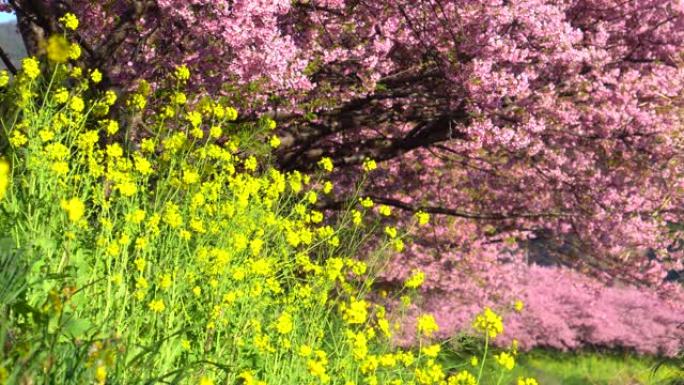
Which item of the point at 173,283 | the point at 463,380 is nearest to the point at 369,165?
the point at 173,283

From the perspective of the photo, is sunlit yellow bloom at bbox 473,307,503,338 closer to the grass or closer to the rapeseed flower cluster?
the rapeseed flower cluster

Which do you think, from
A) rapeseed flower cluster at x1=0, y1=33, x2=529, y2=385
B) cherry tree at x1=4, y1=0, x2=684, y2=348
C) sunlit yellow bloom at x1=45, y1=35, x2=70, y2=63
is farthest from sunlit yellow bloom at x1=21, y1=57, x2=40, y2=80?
sunlit yellow bloom at x1=45, y1=35, x2=70, y2=63

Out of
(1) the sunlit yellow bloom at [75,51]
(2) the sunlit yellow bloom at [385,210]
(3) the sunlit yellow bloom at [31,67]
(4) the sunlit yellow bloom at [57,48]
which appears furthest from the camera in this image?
(2) the sunlit yellow bloom at [385,210]

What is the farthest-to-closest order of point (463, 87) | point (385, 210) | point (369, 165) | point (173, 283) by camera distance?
point (463, 87), point (369, 165), point (385, 210), point (173, 283)

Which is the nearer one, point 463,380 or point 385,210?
point 463,380

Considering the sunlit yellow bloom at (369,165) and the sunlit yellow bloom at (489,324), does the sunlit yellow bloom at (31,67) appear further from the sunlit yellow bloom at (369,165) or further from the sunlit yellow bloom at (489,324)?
the sunlit yellow bloom at (489,324)

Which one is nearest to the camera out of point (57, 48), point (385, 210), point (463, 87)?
point (57, 48)

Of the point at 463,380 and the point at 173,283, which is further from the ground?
the point at 173,283

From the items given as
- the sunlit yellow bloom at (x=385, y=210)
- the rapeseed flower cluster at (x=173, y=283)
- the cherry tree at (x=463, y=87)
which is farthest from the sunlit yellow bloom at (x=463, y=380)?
the cherry tree at (x=463, y=87)

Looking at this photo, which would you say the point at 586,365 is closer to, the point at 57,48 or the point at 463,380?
the point at 463,380

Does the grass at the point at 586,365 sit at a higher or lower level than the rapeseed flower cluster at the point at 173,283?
lower

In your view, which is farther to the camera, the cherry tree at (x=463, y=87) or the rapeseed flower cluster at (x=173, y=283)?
the cherry tree at (x=463, y=87)

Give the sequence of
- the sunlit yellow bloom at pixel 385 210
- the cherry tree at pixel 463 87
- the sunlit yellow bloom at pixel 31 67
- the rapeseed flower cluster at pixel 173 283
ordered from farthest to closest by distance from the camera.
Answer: the cherry tree at pixel 463 87
the sunlit yellow bloom at pixel 385 210
the sunlit yellow bloom at pixel 31 67
the rapeseed flower cluster at pixel 173 283

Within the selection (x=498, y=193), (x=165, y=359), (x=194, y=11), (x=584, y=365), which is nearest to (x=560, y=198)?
(x=498, y=193)
